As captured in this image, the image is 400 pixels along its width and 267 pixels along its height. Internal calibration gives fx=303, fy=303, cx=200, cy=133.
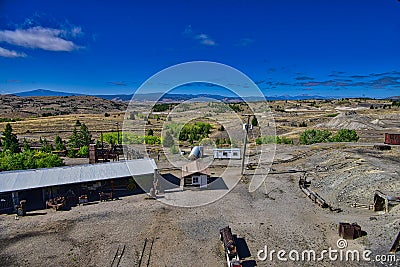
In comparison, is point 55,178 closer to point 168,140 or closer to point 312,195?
point 312,195

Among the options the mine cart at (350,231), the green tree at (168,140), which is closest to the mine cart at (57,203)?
the mine cart at (350,231)

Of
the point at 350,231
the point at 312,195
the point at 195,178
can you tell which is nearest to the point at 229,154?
the point at 195,178

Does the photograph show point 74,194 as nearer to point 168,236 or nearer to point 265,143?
point 168,236

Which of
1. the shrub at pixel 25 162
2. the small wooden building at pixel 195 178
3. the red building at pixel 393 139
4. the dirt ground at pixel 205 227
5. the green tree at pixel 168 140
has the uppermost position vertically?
the red building at pixel 393 139

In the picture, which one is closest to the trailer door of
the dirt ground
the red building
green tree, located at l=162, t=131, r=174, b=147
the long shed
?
the dirt ground

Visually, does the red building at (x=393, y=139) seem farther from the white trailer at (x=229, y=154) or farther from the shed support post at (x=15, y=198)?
the shed support post at (x=15, y=198)

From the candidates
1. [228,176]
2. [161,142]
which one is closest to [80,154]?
[161,142]
